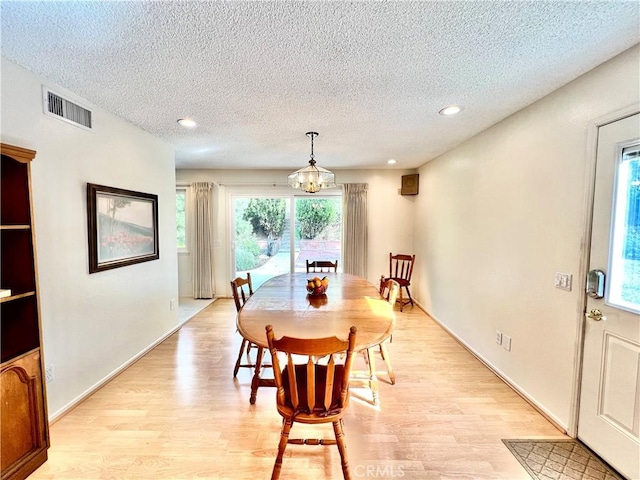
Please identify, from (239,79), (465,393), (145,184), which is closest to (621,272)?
(465,393)

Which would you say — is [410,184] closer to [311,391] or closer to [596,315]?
[596,315]

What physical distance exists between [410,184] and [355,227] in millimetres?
1239

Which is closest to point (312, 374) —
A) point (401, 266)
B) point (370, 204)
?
point (401, 266)

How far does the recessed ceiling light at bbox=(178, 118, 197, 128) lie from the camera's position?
277 cm

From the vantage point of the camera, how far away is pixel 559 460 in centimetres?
172

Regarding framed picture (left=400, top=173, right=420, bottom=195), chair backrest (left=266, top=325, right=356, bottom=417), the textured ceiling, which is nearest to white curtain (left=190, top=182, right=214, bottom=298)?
the textured ceiling

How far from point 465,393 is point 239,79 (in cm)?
304

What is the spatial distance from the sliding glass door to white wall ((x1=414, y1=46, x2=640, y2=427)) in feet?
Answer: 7.76

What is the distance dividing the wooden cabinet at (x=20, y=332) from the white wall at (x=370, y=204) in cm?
371

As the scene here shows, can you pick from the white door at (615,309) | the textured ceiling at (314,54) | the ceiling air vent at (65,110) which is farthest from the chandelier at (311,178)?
the white door at (615,309)

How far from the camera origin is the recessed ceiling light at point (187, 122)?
2.77 meters

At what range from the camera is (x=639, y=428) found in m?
Result: 1.51

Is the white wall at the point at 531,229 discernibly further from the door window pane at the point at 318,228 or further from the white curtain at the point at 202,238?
the white curtain at the point at 202,238

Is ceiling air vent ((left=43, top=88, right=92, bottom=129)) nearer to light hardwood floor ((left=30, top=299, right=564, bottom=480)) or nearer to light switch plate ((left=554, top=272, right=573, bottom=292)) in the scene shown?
light hardwood floor ((left=30, top=299, right=564, bottom=480))
